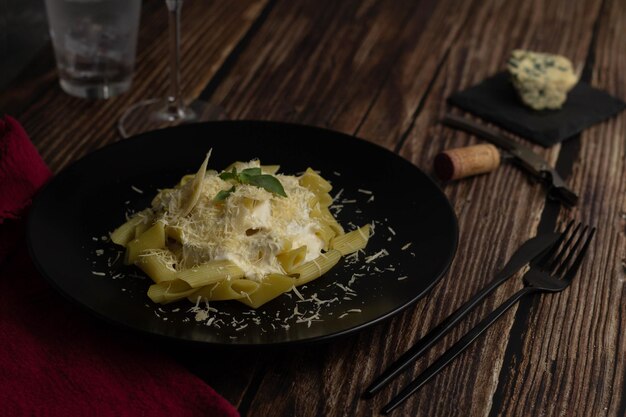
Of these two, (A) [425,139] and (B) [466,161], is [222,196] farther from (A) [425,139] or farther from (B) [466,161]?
(A) [425,139]

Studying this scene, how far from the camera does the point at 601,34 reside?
9.88 feet

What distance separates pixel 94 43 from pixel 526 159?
47.5 inches

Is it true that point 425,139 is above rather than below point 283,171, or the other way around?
below

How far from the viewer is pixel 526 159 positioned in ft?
7.22

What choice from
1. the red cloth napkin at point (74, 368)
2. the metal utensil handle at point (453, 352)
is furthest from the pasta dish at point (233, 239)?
the metal utensil handle at point (453, 352)

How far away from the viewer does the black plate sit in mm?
1440

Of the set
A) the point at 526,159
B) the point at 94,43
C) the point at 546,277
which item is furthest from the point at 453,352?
the point at 94,43

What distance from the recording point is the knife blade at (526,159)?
6.88 ft

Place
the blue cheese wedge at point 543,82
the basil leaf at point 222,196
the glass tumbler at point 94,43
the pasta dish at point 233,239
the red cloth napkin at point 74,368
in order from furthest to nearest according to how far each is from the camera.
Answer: the blue cheese wedge at point 543,82 < the glass tumbler at point 94,43 < the basil leaf at point 222,196 < the pasta dish at point 233,239 < the red cloth napkin at point 74,368

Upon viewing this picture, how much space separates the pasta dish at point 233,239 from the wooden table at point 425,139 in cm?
14

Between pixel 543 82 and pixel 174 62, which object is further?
pixel 543 82

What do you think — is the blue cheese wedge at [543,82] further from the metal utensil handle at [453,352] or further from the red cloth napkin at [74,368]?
the red cloth napkin at [74,368]

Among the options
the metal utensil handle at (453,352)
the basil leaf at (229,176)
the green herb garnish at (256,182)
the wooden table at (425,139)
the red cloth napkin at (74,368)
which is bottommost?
the wooden table at (425,139)

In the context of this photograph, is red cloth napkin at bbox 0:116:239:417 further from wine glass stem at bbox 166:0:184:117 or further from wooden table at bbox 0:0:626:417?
wine glass stem at bbox 166:0:184:117
